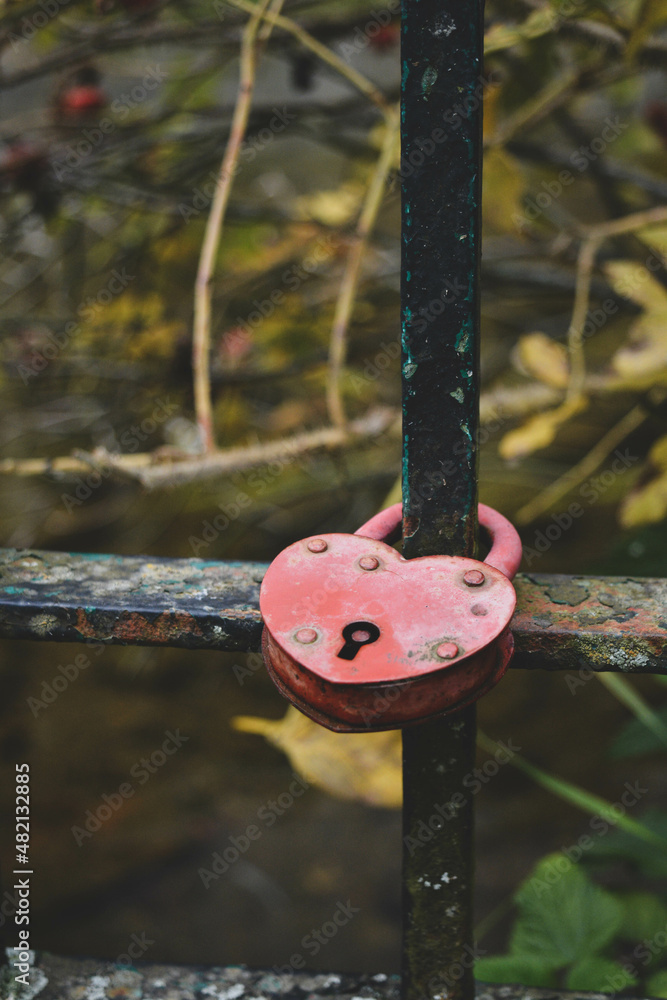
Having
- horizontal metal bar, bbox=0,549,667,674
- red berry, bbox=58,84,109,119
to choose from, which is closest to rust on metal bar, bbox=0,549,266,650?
horizontal metal bar, bbox=0,549,667,674

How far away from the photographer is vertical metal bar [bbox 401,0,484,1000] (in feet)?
1.27

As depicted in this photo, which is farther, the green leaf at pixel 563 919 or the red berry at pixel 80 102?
the red berry at pixel 80 102

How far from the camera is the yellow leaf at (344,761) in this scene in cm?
79

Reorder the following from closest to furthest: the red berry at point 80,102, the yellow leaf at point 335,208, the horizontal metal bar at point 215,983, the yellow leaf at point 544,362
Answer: the horizontal metal bar at point 215,983 → the yellow leaf at point 544,362 → the red berry at point 80,102 → the yellow leaf at point 335,208

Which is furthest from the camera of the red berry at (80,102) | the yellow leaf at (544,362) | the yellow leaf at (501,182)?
the red berry at (80,102)

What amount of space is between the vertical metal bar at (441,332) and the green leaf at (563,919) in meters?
0.45

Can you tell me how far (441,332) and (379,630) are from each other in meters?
0.16

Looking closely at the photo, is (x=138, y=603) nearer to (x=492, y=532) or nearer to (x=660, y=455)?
(x=492, y=532)

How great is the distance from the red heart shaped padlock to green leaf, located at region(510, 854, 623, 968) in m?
0.60

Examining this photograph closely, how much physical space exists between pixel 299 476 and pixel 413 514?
1.58 m

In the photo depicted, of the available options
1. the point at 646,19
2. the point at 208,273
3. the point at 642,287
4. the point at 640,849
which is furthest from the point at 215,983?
the point at 646,19

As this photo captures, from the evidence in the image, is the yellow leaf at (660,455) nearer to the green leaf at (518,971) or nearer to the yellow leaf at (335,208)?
the green leaf at (518,971)

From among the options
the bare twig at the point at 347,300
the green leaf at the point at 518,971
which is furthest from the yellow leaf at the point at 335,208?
the green leaf at the point at 518,971

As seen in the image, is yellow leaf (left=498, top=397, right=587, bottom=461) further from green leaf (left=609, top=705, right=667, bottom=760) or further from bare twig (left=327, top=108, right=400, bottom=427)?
green leaf (left=609, top=705, right=667, bottom=760)
